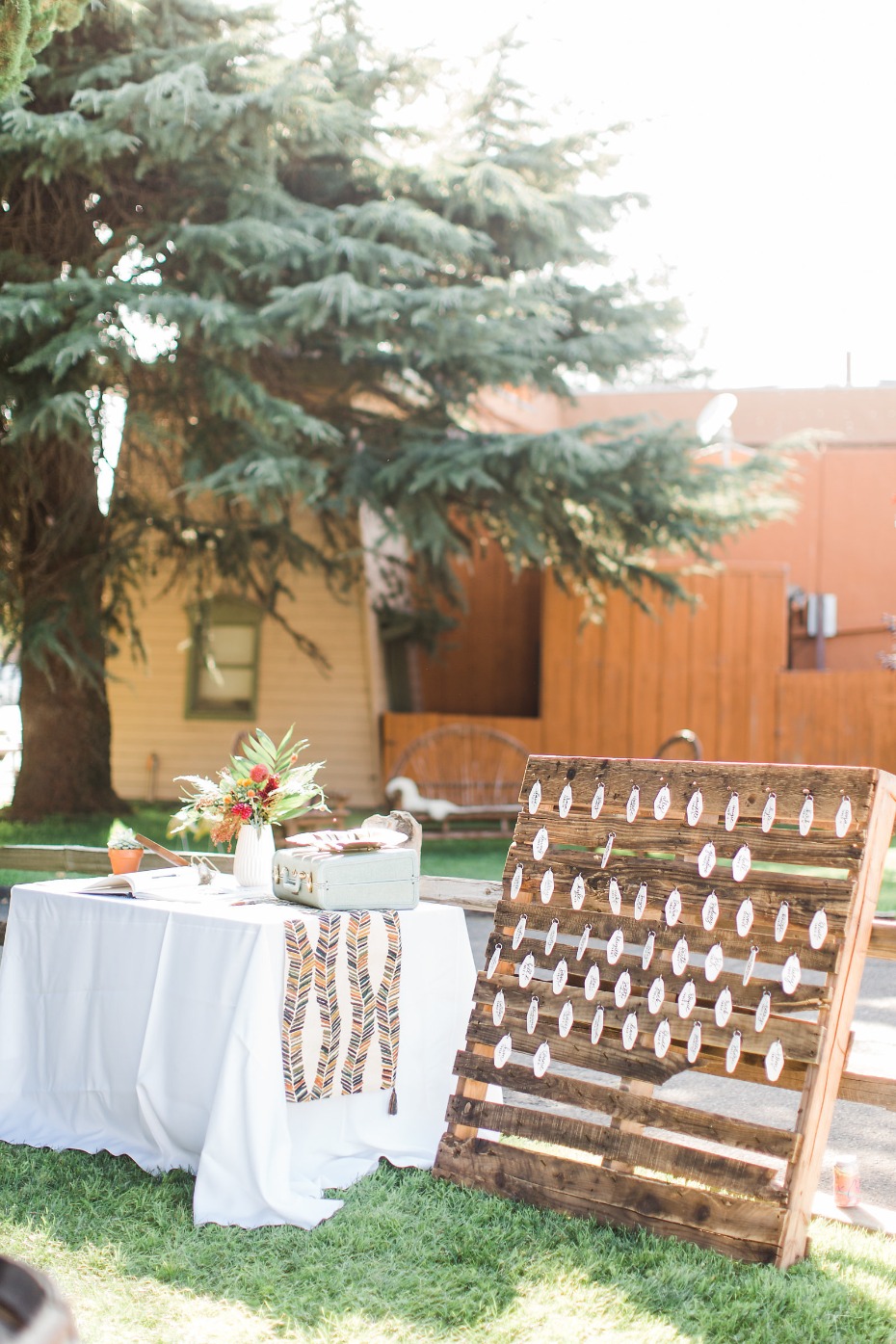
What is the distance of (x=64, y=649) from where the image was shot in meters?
10.1

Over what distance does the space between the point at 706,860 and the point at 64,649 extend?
7.69 m

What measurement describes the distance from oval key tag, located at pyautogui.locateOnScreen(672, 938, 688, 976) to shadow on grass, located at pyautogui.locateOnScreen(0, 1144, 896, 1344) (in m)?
0.71

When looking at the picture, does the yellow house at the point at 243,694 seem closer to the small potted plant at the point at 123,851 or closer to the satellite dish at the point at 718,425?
the satellite dish at the point at 718,425

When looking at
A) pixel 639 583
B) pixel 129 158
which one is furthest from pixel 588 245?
pixel 129 158

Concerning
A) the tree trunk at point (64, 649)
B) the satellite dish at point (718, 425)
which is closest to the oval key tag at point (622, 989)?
the tree trunk at point (64, 649)

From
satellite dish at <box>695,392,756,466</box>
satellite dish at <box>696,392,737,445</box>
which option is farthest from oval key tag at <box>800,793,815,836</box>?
satellite dish at <box>696,392,737,445</box>

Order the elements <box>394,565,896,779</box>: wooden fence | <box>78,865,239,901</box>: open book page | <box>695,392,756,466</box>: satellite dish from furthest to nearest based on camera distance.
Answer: <box>394,565,896,779</box>: wooden fence < <box>695,392,756,466</box>: satellite dish < <box>78,865,239,901</box>: open book page

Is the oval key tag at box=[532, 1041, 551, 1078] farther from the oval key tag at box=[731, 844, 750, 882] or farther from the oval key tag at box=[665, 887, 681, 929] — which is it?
the oval key tag at box=[731, 844, 750, 882]

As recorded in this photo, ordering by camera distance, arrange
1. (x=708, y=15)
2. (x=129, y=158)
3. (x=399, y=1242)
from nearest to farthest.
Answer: (x=399, y=1242) < (x=129, y=158) < (x=708, y=15)

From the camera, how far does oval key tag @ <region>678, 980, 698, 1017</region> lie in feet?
11.2

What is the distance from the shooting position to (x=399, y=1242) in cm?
328

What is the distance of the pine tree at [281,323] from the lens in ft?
29.3

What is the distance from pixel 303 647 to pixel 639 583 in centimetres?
379

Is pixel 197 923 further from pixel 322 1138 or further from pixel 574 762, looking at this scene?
pixel 574 762
